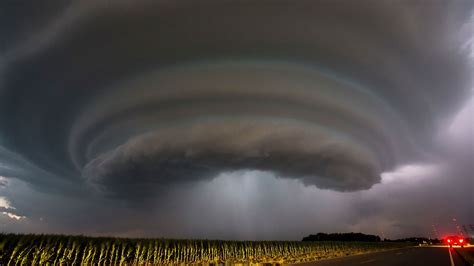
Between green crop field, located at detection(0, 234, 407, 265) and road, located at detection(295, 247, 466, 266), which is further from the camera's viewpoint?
green crop field, located at detection(0, 234, 407, 265)

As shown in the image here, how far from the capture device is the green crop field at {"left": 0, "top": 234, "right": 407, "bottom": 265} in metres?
28.3

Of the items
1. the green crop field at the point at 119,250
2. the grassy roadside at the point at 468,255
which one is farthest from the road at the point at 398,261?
the green crop field at the point at 119,250

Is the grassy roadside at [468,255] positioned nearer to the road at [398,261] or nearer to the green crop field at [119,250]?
the road at [398,261]

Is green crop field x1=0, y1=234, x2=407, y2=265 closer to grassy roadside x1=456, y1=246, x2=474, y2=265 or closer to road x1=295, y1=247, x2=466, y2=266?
A: road x1=295, y1=247, x2=466, y2=266

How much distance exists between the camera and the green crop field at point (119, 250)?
28297mm

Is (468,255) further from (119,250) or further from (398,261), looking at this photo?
(119,250)

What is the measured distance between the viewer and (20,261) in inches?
1134

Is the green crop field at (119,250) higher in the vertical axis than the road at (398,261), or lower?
higher

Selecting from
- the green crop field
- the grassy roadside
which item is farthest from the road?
the green crop field

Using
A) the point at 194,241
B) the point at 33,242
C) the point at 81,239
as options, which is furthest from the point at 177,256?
the point at 33,242

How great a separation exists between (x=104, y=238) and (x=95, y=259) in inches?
94.7

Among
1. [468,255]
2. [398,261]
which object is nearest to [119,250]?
[398,261]

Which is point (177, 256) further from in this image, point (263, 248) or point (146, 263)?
point (263, 248)

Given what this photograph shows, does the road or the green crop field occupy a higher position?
the green crop field
